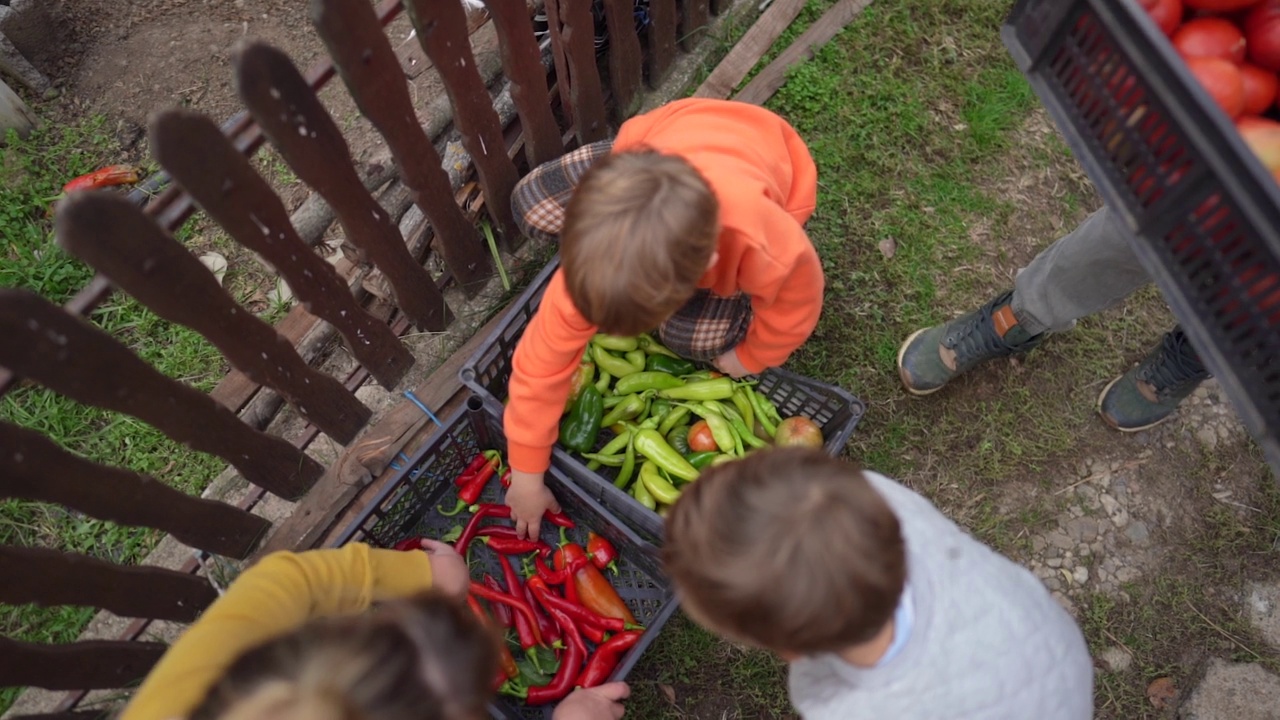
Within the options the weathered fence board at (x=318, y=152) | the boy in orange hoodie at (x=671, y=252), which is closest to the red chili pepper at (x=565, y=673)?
the boy in orange hoodie at (x=671, y=252)

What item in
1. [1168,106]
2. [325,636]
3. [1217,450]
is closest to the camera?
[325,636]

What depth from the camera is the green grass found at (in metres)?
3.20

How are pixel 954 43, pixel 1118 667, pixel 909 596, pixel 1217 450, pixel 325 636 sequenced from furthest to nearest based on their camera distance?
pixel 954 43
pixel 1217 450
pixel 1118 667
pixel 909 596
pixel 325 636

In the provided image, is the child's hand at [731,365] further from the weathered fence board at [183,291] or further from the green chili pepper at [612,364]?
the weathered fence board at [183,291]

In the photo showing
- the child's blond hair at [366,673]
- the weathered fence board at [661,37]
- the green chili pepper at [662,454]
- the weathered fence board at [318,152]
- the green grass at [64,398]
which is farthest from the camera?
the weathered fence board at [661,37]

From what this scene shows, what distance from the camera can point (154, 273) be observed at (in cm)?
201

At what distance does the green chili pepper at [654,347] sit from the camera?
312cm

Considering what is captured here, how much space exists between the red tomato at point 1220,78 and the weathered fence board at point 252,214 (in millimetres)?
2263

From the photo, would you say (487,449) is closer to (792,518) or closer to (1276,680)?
(792,518)

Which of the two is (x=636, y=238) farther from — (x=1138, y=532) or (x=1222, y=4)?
(x=1138, y=532)

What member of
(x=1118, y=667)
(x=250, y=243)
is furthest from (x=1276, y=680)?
(x=250, y=243)

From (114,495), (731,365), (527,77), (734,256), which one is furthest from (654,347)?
(114,495)

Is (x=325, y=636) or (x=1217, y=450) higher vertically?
(x=325, y=636)

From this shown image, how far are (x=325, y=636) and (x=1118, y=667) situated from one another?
9.70 ft
